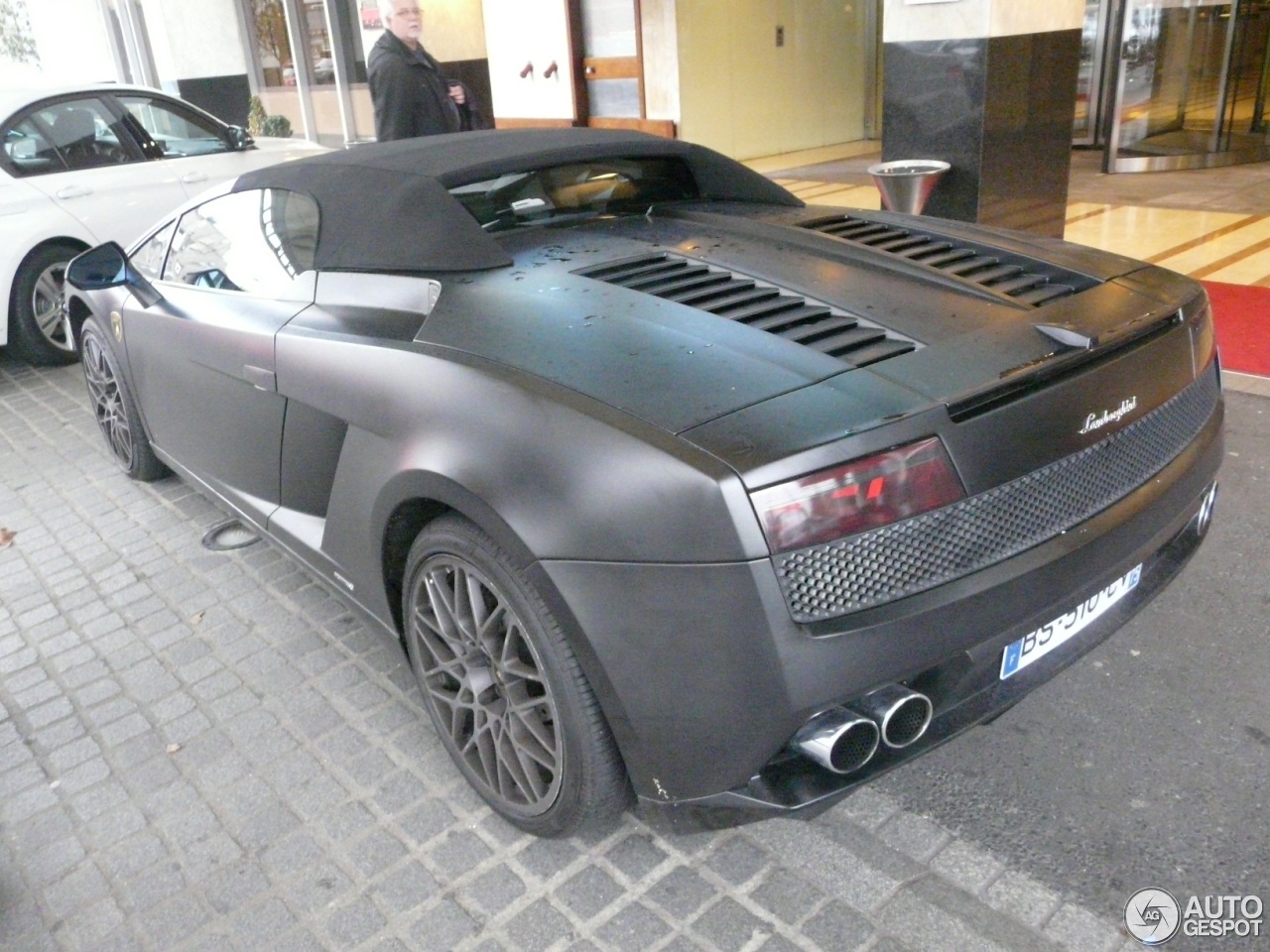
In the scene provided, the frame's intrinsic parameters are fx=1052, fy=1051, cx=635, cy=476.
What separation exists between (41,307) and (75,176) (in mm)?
898

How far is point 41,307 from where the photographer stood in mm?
6766

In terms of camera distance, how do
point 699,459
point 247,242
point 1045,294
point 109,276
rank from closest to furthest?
point 699,459 → point 1045,294 → point 247,242 → point 109,276

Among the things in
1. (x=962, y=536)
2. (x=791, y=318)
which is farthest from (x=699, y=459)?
(x=791, y=318)

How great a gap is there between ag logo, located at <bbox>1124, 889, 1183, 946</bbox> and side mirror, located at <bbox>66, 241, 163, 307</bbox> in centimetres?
342

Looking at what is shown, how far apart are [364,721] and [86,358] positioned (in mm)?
2760

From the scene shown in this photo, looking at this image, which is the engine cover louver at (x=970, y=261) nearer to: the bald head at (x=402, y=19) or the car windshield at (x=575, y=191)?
the car windshield at (x=575, y=191)

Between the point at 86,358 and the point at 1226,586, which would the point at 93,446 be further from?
the point at 1226,586

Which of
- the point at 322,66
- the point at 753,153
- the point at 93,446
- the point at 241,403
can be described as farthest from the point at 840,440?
the point at 322,66

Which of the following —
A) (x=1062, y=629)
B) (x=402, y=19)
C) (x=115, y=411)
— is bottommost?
(x=115, y=411)

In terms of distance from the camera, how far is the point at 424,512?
2.41 metres

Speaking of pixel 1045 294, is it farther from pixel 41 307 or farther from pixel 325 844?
pixel 41 307

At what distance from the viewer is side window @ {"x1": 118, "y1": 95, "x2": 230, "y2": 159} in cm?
725

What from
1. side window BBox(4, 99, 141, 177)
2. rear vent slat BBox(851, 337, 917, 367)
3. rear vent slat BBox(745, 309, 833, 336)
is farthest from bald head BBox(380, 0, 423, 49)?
rear vent slat BBox(851, 337, 917, 367)

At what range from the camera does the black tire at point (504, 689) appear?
6.81 ft
